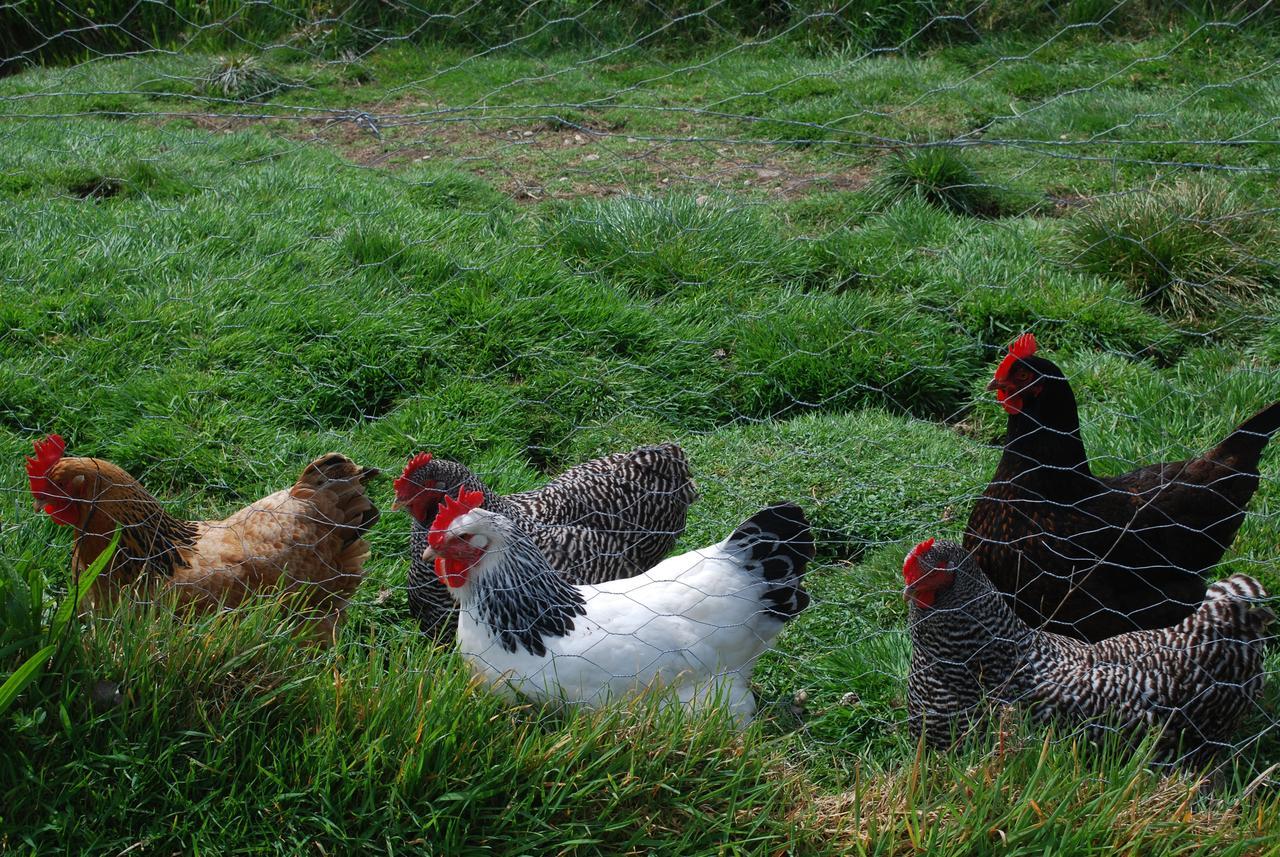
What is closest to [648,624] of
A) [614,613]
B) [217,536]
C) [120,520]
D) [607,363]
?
[614,613]

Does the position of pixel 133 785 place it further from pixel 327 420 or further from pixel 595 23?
pixel 595 23

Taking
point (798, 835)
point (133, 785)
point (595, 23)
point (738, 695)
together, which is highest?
point (595, 23)

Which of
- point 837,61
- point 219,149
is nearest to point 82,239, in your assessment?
point 219,149

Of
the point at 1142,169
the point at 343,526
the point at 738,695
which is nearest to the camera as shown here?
the point at 738,695

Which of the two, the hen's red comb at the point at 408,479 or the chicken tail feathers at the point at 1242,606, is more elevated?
the hen's red comb at the point at 408,479

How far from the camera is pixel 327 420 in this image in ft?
11.9

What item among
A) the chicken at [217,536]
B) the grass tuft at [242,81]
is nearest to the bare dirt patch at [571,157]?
the grass tuft at [242,81]

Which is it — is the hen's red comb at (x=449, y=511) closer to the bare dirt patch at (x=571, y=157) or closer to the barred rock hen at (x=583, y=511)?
the barred rock hen at (x=583, y=511)

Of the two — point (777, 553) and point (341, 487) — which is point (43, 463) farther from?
point (777, 553)

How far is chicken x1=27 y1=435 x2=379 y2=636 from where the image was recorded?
2.58 metres

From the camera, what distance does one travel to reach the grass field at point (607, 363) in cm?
198

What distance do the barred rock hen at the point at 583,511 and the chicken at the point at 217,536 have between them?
19 centimetres

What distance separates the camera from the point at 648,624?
256cm

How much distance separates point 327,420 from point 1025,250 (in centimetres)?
286
